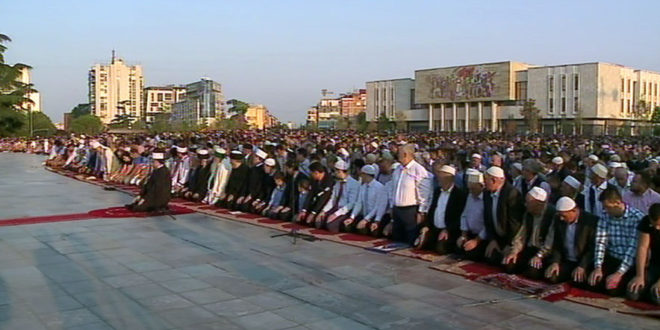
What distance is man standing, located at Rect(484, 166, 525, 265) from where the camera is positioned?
23.2 ft

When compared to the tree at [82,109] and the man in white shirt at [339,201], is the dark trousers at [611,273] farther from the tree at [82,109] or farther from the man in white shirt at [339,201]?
the tree at [82,109]

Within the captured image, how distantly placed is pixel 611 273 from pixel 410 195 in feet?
9.68

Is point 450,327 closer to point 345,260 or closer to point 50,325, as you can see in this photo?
point 345,260

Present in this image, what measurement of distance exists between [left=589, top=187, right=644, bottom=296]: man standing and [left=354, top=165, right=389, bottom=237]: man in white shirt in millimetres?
3429

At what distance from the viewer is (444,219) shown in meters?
7.96

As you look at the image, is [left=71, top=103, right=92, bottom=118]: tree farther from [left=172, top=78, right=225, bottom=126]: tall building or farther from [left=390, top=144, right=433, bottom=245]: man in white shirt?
[left=390, top=144, right=433, bottom=245]: man in white shirt

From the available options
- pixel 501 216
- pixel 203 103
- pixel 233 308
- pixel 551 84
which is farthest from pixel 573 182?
pixel 203 103

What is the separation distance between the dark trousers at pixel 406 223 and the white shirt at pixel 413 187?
8 cm

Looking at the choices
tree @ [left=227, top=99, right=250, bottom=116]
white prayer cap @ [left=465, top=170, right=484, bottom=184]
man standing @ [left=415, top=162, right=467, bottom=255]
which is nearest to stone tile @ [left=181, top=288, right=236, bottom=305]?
man standing @ [left=415, top=162, right=467, bottom=255]

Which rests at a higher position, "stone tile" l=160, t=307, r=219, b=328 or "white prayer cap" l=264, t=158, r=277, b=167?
"white prayer cap" l=264, t=158, r=277, b=167

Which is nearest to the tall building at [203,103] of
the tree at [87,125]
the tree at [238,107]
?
the tree at [238,107]

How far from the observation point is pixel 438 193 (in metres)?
8.23

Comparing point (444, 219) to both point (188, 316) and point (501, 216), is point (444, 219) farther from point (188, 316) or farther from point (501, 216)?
point (188, 316)

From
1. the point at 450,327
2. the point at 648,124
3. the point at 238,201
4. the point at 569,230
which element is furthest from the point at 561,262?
the point at 648,124
